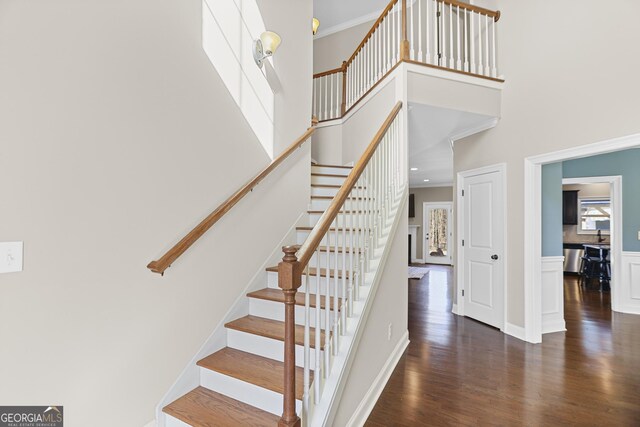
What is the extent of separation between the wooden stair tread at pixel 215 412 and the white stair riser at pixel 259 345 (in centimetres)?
32

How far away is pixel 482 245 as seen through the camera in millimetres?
3938

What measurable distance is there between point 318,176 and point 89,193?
2557mm

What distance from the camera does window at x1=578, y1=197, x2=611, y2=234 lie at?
7121 millimetres

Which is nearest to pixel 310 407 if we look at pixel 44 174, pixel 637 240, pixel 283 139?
pixel 44 174

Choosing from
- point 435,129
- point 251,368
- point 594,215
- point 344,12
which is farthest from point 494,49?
point 594,215

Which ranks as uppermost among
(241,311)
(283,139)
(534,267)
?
(283,139)

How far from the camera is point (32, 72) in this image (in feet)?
4.34

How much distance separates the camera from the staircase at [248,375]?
1.64 metres

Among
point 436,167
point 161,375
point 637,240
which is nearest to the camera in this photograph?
point 161,375

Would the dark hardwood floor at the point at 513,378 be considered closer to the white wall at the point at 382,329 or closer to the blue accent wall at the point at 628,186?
the white wall at the point at 382,329

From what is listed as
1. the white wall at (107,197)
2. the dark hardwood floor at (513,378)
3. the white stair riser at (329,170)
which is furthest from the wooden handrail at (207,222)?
the dark hardwood floor at (513,378)

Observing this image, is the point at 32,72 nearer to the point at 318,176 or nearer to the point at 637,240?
the point at 318,176

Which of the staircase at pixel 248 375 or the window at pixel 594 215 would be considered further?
the window at pixel 594 215

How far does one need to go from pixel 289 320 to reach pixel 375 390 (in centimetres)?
141
